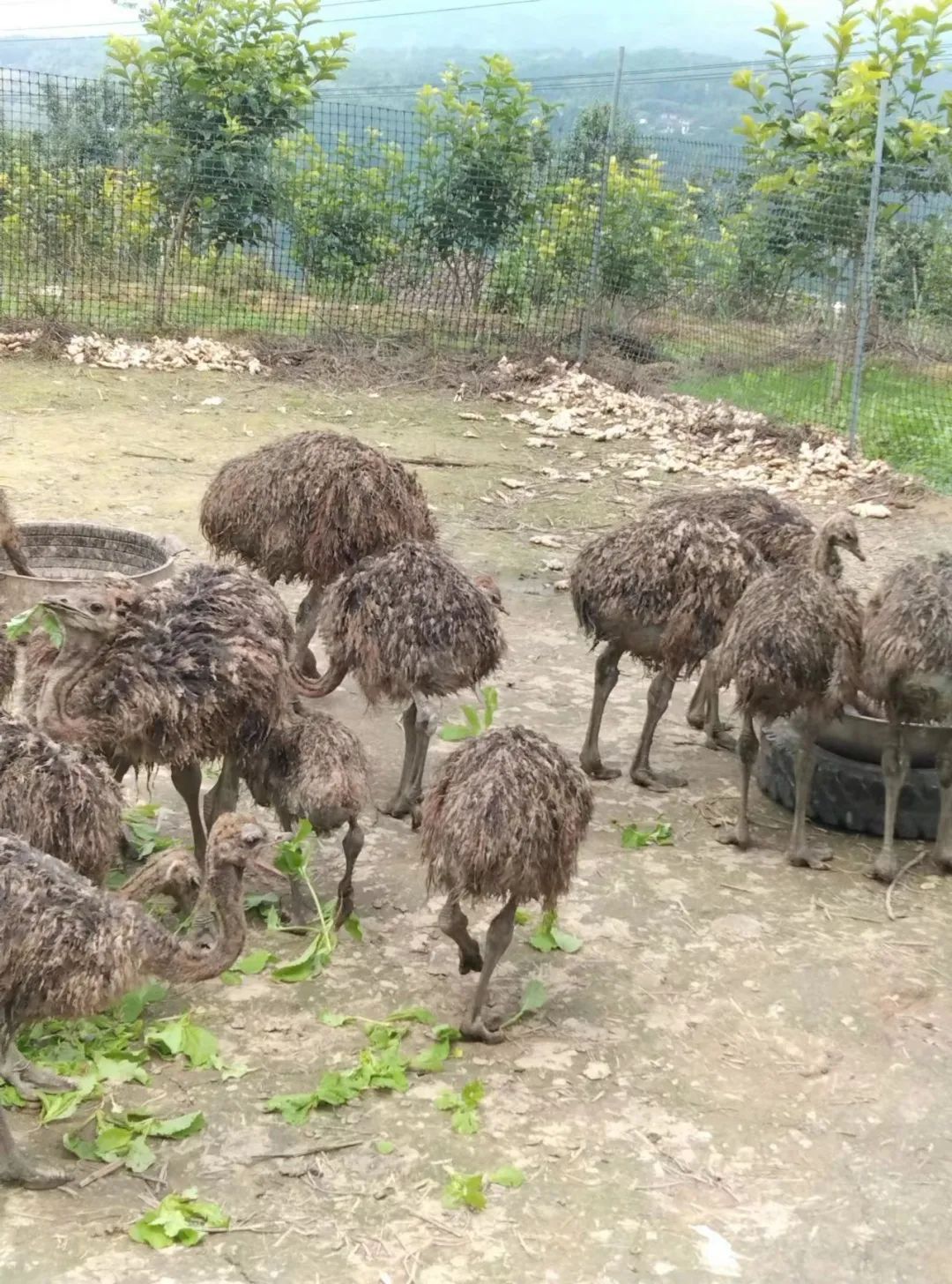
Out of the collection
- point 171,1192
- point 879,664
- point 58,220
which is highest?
point 58,220

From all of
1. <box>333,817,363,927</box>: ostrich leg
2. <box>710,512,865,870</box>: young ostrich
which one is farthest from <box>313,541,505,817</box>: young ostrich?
<box>710,512,865,870</box>: young ostrich

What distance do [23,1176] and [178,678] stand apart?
1677 millimetres

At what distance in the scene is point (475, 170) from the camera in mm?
15297

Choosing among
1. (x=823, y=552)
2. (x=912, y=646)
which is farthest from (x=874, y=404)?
(x=912, y=646)

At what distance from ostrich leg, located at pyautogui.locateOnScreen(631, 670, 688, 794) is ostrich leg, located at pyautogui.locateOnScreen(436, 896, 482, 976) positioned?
1720 millimetres

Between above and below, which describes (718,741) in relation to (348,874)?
below

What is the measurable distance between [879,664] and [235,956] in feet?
8.50

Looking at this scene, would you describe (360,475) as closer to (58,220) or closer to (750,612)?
(750,612)

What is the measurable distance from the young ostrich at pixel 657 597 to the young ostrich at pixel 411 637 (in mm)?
547

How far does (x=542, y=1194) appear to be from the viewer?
383 centimetres

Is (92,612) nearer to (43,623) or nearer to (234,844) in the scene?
(43,623)

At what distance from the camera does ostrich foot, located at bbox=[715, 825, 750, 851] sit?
581 cm

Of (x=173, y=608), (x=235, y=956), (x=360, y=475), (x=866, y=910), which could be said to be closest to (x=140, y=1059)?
(x=235, y=956)

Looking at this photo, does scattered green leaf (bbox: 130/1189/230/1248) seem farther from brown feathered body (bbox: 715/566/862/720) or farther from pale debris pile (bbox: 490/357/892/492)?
pale debris pile (bbox: 490/357/892/492)
